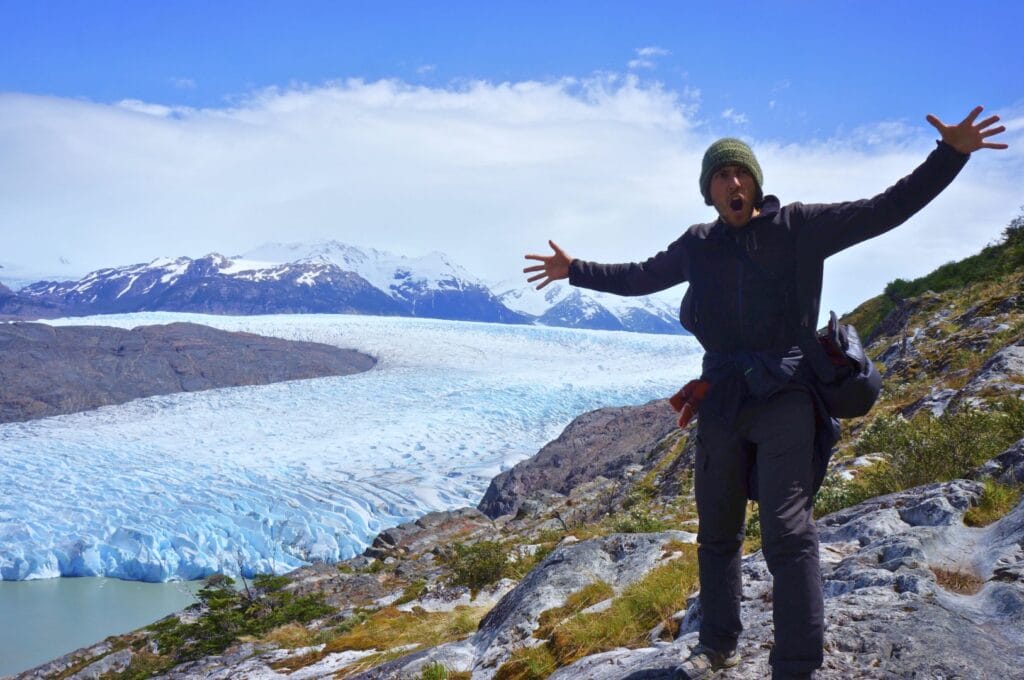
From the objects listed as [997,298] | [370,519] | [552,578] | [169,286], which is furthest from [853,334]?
[169,286]

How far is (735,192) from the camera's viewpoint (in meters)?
2.79

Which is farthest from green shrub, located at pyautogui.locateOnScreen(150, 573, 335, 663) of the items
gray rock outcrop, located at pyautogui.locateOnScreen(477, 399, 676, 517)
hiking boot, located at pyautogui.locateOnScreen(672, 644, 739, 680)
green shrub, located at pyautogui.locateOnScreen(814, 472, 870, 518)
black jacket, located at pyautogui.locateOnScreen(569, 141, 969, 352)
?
gray rock outcrop, located at pyautogui.locateOnScreen(477, 399, 676, 517)

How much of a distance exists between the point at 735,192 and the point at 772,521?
126 centimetres

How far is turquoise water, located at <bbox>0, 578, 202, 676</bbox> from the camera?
16.9 metres

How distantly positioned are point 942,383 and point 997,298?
3.38 metres

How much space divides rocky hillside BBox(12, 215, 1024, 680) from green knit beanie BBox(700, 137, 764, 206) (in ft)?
5.79

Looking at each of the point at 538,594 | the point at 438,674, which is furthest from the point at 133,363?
the point at 438,674

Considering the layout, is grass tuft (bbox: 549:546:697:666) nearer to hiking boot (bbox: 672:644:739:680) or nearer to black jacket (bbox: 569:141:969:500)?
hiking boot (bbox: 672:644:739:680)

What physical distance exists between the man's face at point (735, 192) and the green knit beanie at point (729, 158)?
0.02 metres

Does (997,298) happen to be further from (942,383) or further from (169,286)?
(169,286)

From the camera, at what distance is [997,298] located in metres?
9.93

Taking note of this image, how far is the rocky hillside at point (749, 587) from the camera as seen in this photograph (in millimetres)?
2711

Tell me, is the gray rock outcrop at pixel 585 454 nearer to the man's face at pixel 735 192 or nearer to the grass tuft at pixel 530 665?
the grass tuft at pixel 530 665

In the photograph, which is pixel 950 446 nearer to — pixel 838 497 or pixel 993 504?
pixel 838 497
